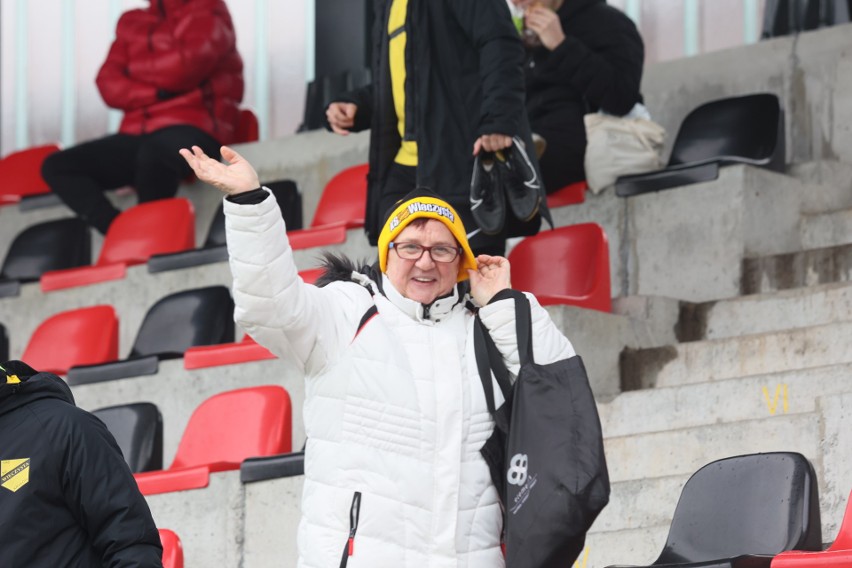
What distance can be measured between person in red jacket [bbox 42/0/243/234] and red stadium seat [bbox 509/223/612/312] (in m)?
2.24

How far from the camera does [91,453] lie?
3.21 metres

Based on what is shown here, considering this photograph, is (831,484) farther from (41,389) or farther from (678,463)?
(41,389)

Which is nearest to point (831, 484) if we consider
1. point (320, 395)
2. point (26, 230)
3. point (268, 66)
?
point (320, 395)

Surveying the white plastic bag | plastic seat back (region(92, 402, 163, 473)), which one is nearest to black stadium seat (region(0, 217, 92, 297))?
plastic seat back (region(92, 402, 163, 473))

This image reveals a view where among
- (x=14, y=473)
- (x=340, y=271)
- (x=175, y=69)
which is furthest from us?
(x=175, y=69)

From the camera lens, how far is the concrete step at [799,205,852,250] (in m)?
6.41

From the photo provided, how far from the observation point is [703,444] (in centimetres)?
494

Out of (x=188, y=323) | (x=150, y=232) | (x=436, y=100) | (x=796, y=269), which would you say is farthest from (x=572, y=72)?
(x=150, y=232)

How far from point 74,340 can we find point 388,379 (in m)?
3.89

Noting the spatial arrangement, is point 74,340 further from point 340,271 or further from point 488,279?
point 488,279

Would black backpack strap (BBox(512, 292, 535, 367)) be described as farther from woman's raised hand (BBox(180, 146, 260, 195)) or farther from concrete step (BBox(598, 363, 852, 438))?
concrete step (BBox(598, 363, 852, 438))

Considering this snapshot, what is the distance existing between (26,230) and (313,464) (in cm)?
520

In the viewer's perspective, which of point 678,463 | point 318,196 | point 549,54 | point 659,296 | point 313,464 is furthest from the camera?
point 318,196

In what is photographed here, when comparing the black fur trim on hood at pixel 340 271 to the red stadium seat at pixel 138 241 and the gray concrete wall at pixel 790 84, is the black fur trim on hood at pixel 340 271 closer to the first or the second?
the gray concrete wall at pixel 790 84
